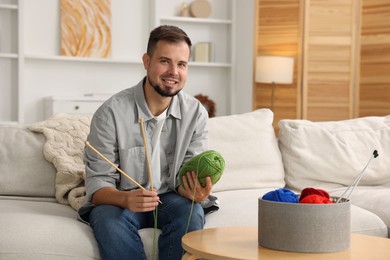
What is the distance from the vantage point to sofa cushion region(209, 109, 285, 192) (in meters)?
3.26

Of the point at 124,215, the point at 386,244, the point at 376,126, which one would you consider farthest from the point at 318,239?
the point at 376,126

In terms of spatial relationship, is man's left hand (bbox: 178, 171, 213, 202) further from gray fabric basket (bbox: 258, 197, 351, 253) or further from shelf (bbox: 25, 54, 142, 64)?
shelf (bbox: 25, 54, 142, 64)

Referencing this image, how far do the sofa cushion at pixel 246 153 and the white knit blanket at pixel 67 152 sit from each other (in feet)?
1.99

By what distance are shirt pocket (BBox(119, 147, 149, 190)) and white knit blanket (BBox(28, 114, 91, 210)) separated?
25cm

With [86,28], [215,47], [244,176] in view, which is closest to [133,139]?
[244,176]

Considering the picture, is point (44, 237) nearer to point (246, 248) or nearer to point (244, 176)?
point (246, 248)

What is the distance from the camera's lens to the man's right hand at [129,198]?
232 centimetres

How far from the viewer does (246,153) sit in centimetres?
330

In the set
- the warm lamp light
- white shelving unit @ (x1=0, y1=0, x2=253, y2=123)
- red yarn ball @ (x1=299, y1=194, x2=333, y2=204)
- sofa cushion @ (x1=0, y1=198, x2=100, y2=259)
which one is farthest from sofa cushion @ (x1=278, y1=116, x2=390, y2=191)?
white shelving unit @ (x1=0, y1=0, x2=253, y2=123)

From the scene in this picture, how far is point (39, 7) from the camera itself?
647cm

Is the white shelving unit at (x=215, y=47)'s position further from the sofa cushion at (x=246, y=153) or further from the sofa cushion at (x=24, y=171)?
the sofa cushion at (x=24, y=171)

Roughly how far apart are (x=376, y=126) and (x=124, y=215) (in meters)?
1.66

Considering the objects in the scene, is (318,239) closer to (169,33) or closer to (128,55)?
(169,33)

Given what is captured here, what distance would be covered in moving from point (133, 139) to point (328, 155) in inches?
44.8
